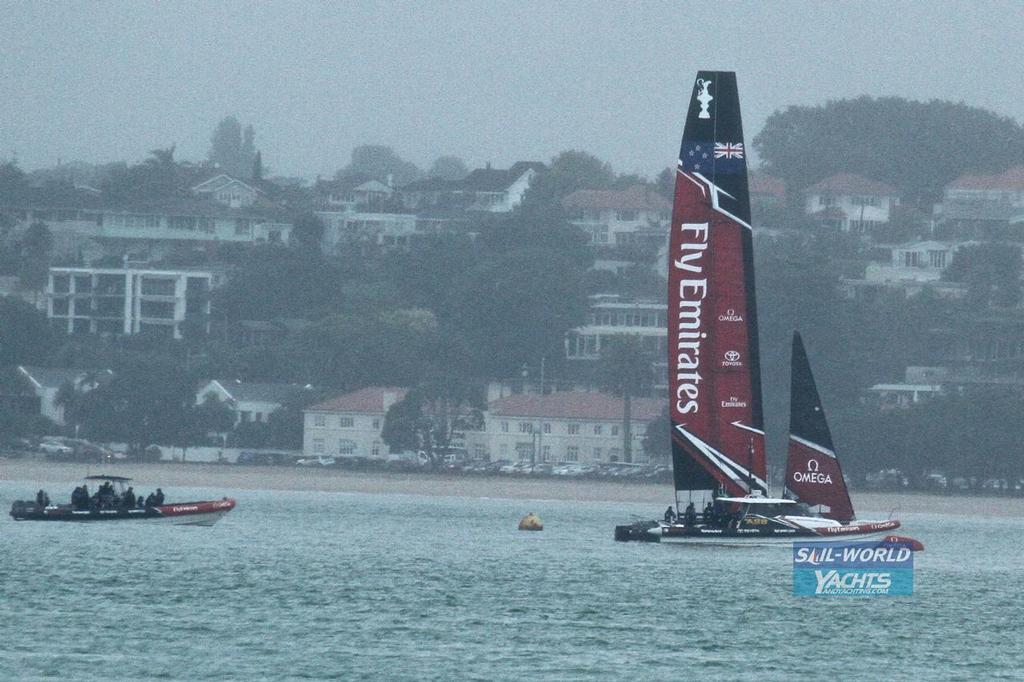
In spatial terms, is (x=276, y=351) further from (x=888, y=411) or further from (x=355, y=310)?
(x=888, y=411)

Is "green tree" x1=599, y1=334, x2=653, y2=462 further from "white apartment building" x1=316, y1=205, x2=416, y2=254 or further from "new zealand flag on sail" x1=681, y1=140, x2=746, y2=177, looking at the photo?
"new zealand flag on sail" x1=681, y1=140, x2=746, y2=177

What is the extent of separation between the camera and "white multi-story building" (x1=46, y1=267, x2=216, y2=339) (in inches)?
5842

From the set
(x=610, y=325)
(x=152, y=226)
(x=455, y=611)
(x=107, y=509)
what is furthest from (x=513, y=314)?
(x=455, y=611)

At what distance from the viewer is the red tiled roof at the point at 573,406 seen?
12069cm

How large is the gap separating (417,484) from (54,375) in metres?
32.9

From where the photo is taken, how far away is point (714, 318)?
2053 inches

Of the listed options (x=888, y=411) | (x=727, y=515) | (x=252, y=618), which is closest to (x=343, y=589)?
(x=252, y=618)

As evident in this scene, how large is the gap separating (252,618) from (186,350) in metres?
103

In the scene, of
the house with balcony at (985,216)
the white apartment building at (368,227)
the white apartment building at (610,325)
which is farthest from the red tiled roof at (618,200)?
the white apartment building at (610,325)

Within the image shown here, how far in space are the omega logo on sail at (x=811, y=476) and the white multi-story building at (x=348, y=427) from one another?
63159mm

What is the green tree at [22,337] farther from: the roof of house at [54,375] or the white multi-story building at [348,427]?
the white multi-story building at [348,427]

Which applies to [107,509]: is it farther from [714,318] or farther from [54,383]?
[54,383]

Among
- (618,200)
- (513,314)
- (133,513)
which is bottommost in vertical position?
(133,513)

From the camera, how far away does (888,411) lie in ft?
370
